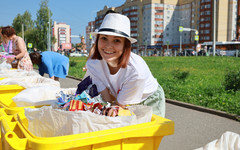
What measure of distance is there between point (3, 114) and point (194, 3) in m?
92.0

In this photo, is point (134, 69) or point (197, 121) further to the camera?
point (197, 121)

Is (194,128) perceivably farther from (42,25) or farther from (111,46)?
(42,25)

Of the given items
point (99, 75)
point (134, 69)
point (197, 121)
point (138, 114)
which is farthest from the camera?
point (197, 121)

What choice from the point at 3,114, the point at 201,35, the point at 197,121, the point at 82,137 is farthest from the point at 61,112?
the point at 201,35

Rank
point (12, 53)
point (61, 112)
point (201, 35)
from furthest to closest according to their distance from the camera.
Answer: point (201, 35)
point (12, 53)
point (61, 112)

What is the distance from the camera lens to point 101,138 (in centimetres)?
134

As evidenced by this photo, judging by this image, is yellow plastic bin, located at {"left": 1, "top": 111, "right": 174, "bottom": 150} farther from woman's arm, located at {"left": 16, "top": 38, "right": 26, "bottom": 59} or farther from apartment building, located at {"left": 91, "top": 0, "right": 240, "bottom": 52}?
apartment building, located at {"left": 91, "top": 0, "right": 240, "bottom": 52}

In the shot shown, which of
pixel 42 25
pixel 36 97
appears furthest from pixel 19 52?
pixel 42 25

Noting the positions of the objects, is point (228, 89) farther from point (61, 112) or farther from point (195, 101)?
point (61, 112)

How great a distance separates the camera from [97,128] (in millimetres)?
1418

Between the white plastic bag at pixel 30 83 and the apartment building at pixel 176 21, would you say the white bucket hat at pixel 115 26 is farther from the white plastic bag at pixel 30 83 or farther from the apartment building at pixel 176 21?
the apartment building at pixel 176 21

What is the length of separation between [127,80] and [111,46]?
1.01ft

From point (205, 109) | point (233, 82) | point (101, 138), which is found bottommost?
point (205, 109)

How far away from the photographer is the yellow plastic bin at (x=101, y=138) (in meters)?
1.25
